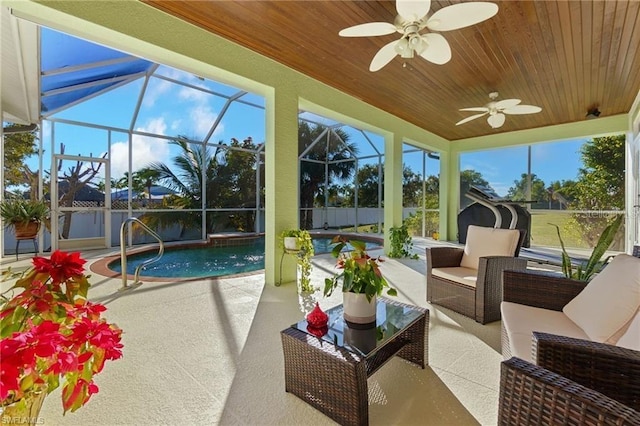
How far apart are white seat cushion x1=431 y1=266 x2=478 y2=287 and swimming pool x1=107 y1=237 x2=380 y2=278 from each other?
2.72 m

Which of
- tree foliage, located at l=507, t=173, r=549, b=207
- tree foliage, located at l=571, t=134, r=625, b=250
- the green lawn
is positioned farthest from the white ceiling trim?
tree foliage, located at l=571, t=134, r=625, b=250

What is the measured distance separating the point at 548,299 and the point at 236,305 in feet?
9.02

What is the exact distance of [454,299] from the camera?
2926 millimetres

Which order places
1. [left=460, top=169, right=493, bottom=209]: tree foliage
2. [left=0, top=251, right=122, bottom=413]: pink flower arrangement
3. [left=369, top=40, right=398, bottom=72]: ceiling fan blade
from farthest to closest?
1. [left=460, top=169, right=493, bottom=209]: tree foliage
2. [left=369, top=40, right=398, bottom=72]: ceiling fan blade
3. [left=0, top=251, right=122, bottom=413]: pink flower arrangement

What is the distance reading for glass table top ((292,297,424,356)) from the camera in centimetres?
155

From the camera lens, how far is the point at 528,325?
172cm

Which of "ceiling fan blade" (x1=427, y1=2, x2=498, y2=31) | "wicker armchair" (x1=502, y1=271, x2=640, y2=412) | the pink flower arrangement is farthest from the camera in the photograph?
"ceiling fan blade" (x1=427, y1=2, x2=498, y2=31)

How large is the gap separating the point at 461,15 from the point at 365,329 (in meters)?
2.38

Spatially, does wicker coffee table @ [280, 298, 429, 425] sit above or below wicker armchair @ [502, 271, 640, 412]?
below

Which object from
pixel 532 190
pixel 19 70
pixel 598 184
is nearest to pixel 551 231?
pixel 532 190

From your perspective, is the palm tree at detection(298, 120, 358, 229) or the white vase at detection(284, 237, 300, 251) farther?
the palm tree at detection(298, 120, 358, 229)

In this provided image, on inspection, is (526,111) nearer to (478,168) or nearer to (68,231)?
(478,168)

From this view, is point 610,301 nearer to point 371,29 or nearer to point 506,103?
point 371,29

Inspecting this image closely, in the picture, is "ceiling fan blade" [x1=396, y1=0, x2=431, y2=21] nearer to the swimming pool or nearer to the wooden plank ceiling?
the wooden plank ceiling
